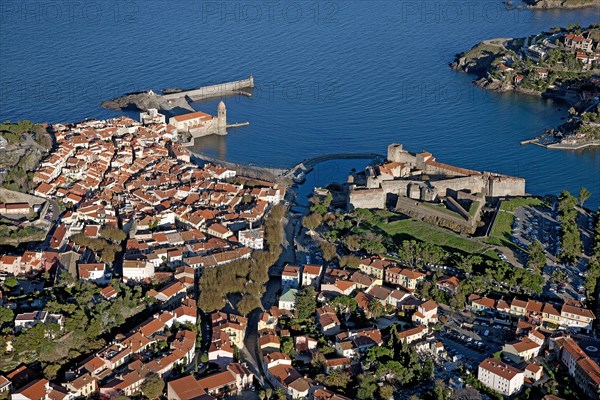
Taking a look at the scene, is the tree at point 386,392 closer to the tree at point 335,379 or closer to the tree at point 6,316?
the tree at point 335,379

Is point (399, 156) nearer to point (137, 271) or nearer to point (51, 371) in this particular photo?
point (137, 271)

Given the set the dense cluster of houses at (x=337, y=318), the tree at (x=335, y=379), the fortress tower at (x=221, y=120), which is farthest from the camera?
the fortress tower at (x=221, y=120)

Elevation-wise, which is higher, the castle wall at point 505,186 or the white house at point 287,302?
the castle wall at point 505,186

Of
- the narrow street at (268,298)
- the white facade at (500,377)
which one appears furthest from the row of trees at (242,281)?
the white facade at (500,377)

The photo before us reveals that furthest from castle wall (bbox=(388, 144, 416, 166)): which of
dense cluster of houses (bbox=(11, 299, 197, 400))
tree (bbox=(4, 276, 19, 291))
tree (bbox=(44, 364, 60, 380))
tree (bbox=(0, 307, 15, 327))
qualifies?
tree (bbox=(44, 364, 60, 380))

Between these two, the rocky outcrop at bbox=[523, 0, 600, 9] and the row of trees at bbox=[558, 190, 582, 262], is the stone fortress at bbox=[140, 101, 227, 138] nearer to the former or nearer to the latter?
the row of trees at bbox=[558, 190, 582, 262]

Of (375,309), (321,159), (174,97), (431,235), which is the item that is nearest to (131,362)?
(375,309)

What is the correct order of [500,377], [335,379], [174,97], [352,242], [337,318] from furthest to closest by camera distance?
[174,97] < [352,242] < [337,318] < [335,379] < [500,377]
